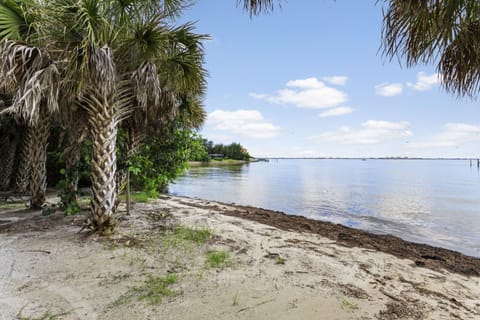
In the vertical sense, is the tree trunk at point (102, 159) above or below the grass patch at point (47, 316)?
above

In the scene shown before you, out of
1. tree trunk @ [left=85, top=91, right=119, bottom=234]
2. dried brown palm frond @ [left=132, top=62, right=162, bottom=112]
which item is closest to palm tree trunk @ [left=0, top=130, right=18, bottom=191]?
tree trunk @ [left=85, top=91, right=119, bottom=234]

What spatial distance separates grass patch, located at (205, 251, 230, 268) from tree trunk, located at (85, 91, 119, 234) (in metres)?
1.93

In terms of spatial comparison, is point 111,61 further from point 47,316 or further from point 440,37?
point 440,37

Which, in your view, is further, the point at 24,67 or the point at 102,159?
the point at 102,159

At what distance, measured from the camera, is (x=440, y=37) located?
1.81 meters

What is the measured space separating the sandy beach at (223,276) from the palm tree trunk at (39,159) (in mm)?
1432

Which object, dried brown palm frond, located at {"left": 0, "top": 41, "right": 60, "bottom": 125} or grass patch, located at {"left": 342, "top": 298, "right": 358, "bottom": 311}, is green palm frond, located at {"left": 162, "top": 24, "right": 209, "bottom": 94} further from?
grass patch, located at {"left": 342, "top": 298, "right": 358, "bottom": 311}

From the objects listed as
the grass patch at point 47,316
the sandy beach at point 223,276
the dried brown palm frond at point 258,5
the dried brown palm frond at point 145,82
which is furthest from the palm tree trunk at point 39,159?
the dried brown palm frond at point 258,5

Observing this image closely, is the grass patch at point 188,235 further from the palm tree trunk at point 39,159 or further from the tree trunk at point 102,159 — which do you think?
the palm tree trunk at point 39,159

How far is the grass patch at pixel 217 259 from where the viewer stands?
3277 millimetres

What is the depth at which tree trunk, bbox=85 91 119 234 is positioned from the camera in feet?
13.5

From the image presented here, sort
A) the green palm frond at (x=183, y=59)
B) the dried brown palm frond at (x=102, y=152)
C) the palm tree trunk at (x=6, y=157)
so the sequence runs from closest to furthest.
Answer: the dried brown palm frond at (x=102, y=152) < the green palm frond at (x=183, y=59) < the palm tree trunk at (x=6, y=157)

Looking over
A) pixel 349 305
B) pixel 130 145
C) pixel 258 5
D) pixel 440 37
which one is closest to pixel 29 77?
pixel 130 145

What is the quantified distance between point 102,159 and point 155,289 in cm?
242
